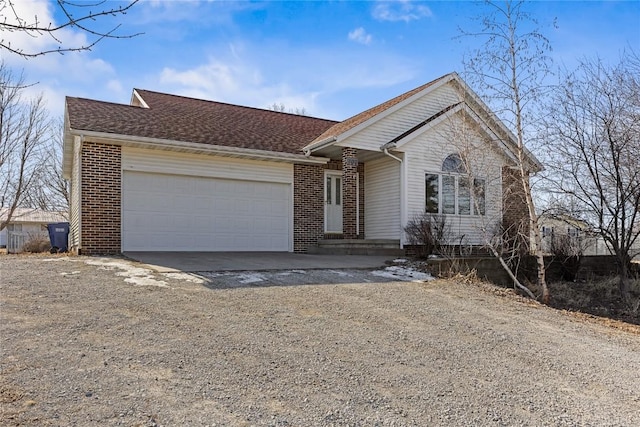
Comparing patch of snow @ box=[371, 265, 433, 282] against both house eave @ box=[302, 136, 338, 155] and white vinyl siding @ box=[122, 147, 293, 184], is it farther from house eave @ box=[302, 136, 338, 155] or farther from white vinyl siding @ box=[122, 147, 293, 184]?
white vinyl siding @ box=[122, 147, 293, 184]

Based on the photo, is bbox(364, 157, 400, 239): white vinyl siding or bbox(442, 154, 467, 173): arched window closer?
bbox(364, 157, 400, 239): white vinyl siding

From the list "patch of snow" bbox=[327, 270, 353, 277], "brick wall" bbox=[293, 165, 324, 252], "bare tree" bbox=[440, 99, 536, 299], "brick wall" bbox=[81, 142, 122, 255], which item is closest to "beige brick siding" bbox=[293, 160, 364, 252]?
"brick wall" bbox=[293, 165, 324, 252]

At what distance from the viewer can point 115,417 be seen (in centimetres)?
347

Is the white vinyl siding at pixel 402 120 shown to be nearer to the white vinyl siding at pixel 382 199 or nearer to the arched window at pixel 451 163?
the white vinyl siding at pixel 382 199

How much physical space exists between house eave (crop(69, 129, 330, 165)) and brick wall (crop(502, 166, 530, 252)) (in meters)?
5.94

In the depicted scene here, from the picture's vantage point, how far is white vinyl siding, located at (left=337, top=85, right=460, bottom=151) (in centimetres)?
1448

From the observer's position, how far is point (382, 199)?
1530 cm

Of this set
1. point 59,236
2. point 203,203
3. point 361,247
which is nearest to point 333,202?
point 361,247

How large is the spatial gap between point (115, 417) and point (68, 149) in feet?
46.5

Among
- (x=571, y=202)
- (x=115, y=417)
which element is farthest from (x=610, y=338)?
(x=115, y=417)

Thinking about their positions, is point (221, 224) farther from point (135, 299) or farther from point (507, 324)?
point (507, 324)

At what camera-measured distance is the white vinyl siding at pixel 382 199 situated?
14.8 metres

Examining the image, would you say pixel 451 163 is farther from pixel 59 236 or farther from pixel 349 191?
pixel 59 236

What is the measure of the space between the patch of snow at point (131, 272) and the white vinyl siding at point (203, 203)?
7.59 ft
